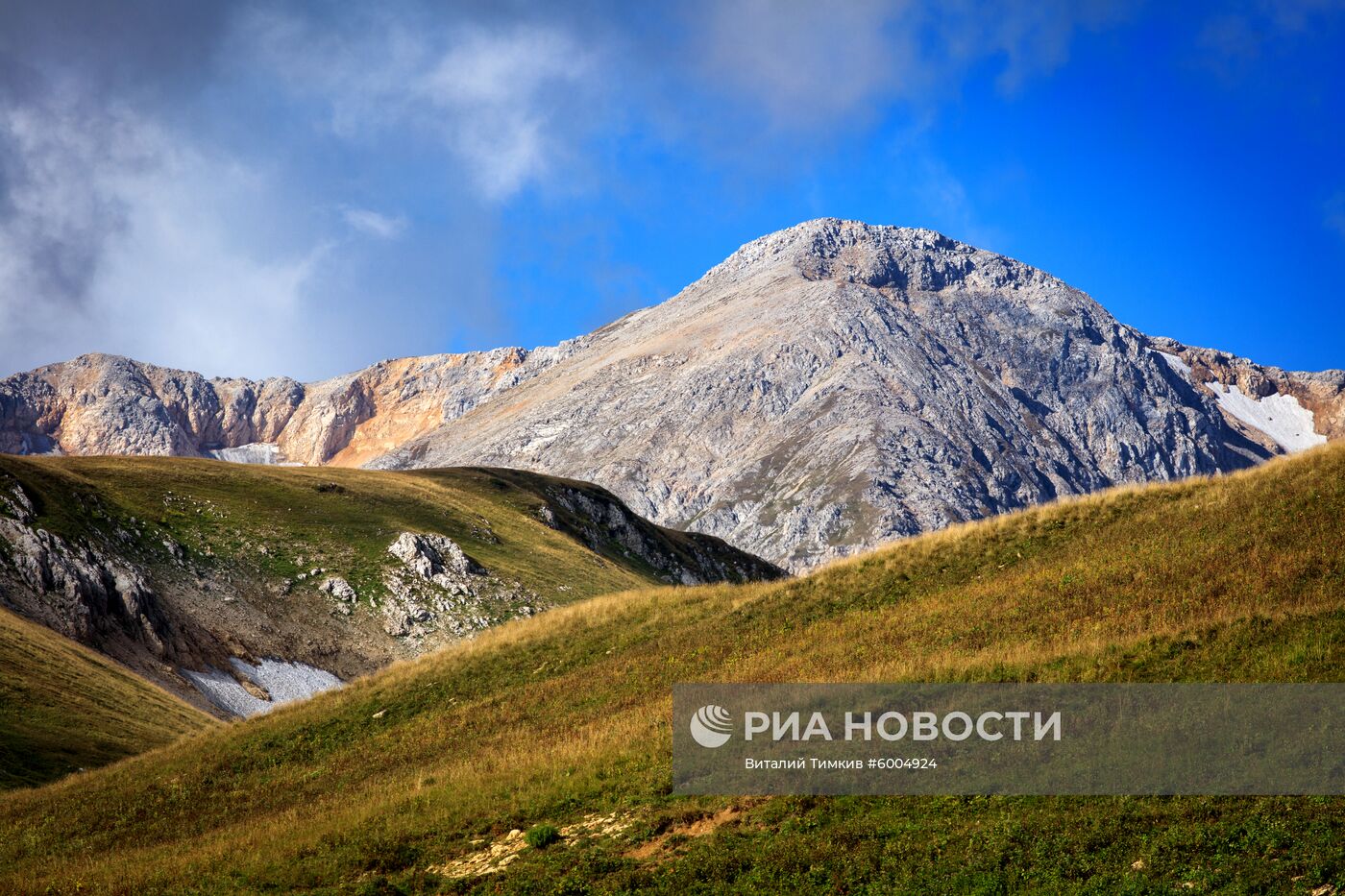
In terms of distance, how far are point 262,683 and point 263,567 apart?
1265cm

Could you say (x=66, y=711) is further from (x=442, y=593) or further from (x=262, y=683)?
(x=442, y=593)

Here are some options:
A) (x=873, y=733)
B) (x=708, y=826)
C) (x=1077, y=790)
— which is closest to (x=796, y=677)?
(x=873, y=733)

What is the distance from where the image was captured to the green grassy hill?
54.9 ft

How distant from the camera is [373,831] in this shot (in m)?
22.9

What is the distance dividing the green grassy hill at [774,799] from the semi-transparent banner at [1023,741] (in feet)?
2.40

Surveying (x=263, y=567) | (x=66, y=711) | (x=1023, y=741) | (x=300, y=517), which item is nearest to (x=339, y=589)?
(x=263, y=567)

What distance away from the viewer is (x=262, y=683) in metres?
66.9

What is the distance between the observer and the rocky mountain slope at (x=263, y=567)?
60938mm

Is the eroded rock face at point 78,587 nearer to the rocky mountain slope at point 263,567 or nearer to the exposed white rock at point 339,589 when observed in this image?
the rocky mountain slope at point 263,567

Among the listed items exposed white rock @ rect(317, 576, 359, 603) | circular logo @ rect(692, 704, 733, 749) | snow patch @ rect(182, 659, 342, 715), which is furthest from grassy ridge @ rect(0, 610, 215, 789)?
exposed white rock @ rect(317, 576, 359, 603)

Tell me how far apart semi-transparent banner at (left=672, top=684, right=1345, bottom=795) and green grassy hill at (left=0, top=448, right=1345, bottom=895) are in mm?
732

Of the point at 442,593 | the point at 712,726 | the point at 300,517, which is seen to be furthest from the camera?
the point at 300,517

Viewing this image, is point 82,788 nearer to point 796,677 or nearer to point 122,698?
point 122,698

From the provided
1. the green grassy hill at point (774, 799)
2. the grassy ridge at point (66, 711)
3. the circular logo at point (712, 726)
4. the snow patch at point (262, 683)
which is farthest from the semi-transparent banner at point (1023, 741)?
the snow patch at point (262, 683)
